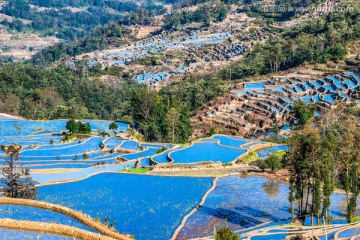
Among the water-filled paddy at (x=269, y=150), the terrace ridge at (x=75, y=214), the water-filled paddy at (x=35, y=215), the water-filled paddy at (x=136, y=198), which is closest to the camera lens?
the terrace ridge at (x=75, y=214)

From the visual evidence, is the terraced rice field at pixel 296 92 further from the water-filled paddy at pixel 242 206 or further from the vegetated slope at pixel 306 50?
the water-filled paddy at pixel 242 206

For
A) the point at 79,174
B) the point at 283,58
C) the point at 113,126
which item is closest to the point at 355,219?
the point at 79,174

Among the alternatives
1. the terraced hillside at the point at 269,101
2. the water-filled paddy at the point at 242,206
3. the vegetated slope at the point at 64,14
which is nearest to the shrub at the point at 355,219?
the water-filled paddy at the point at 242,206

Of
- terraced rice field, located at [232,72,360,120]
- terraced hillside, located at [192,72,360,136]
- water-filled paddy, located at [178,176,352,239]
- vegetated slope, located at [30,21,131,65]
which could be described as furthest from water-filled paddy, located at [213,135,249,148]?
vegetated slope, located at [30,21,131,65]

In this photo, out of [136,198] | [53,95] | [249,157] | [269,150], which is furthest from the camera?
[53,95]

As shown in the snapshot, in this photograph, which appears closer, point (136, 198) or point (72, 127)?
point (136, 198)

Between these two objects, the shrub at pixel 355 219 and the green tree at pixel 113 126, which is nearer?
the shrub at pixel 355 219

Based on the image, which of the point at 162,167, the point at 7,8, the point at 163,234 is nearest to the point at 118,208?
the point at 163,234

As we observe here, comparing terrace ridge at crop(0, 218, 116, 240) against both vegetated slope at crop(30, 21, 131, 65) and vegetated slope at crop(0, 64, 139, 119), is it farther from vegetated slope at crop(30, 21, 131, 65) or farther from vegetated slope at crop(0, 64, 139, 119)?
vegetated slope at crop(30, 21, 131, 65)

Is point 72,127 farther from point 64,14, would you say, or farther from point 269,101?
point 64,14
